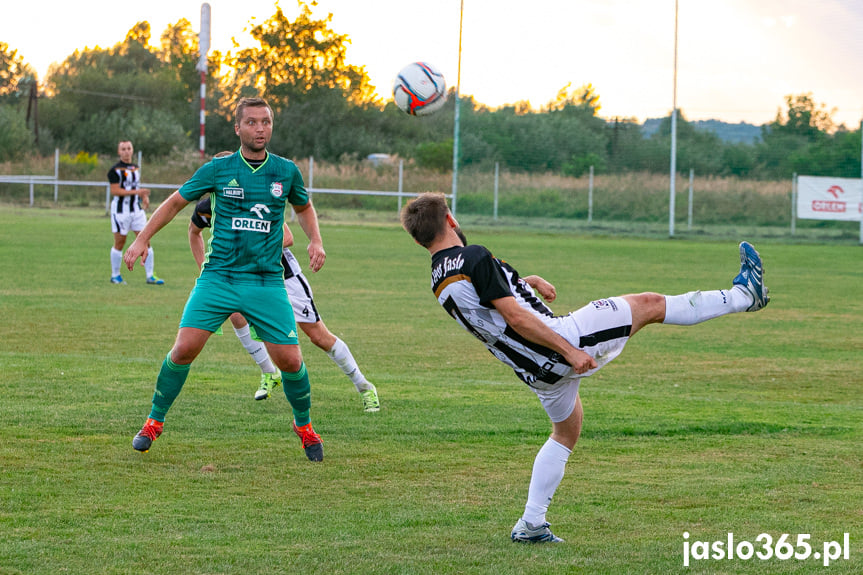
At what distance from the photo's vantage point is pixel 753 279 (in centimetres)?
504

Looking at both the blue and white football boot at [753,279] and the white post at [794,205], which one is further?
Result: the white post at [794,205]

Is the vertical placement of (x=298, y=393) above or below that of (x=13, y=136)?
below

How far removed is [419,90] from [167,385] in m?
8.14

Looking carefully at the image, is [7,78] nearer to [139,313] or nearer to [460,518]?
[139,313]

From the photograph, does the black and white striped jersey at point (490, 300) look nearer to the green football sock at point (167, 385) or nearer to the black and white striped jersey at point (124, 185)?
the green football sock at point (167, 385)

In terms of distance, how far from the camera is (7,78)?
256 feet

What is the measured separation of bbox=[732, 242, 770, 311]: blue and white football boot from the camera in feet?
16.4

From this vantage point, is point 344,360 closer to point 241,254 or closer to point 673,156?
point 241,254

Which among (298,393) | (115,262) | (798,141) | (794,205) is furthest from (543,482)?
(798,141)

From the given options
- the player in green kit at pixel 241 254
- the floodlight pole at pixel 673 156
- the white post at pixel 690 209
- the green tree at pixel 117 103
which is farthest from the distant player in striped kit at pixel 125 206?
the green tree at pixel 117 103

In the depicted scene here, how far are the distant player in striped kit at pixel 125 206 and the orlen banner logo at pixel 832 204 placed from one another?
893 inches

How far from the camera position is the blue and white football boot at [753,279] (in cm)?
Result: 500

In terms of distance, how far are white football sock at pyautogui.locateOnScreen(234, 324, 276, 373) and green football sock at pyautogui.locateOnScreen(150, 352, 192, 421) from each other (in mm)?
1761

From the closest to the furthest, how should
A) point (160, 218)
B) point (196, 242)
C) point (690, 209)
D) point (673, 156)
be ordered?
point (160, 218) < point (196, 242) < point (673, 156) < point (690, 209)
